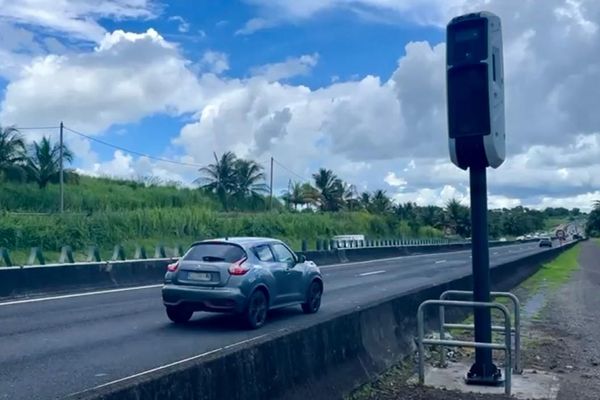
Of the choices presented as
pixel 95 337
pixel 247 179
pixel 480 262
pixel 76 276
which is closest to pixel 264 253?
pixel 95 337

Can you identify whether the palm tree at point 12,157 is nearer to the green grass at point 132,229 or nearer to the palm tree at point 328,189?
the green grass at point 132,229

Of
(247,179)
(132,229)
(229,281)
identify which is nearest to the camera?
(229,281)

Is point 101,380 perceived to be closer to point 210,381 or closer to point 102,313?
point 210,381

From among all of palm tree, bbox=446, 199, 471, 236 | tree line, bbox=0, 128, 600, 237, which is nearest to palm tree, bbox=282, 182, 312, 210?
tree line, bbox=0, 128, 600, 237

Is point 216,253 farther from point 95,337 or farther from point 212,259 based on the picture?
point 95,337

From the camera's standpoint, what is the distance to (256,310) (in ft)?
45.1

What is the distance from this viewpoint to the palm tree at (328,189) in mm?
94125

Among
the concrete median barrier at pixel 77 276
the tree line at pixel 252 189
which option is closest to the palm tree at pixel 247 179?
the tree line at pixel 252 189

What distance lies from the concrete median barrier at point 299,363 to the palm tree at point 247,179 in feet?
200

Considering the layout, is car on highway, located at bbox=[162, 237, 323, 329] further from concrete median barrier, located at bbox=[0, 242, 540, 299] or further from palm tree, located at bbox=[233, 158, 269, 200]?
palm tree, located at bbox=[233, 158, 269, 200]

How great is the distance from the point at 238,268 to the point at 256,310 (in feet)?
2.62

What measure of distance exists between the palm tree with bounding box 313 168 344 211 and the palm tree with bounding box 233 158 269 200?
18078 mm

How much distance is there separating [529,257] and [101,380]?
3003cm

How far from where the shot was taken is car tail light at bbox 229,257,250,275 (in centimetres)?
1344
